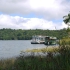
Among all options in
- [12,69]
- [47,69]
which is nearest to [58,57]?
[47,69]

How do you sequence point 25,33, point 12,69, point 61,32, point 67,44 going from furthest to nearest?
point 25,33
point 61,32
point 67,44
point 12,69

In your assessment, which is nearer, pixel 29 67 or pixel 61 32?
pixel 29 67

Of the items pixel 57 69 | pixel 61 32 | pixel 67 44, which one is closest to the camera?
pixel 57 69

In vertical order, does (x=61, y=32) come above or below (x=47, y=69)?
above

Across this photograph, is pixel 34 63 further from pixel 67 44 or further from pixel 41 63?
pixel 67 44

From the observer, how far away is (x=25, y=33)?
6821 inches

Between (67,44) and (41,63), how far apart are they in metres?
1.64

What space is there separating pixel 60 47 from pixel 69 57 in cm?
85

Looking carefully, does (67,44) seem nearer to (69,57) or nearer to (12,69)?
(69,57)

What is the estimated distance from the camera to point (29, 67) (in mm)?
9492

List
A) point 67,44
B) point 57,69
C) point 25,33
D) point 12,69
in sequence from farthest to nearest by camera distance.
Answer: point 25,33 → point 67,44 → point 12,69 → point 57,69

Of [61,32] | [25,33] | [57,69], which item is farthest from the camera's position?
[25,33]

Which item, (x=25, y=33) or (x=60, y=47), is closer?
(x=60, y=47)

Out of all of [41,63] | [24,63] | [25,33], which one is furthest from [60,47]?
A: [25,33]
